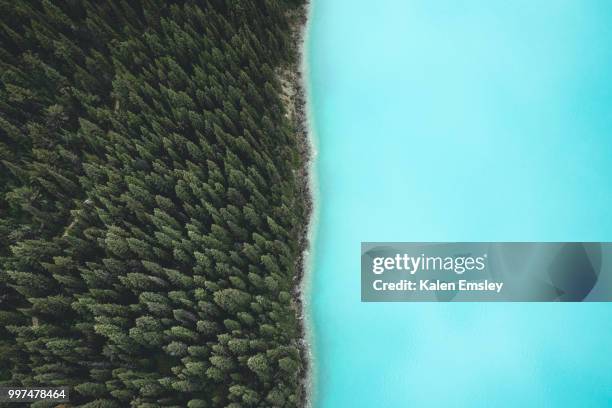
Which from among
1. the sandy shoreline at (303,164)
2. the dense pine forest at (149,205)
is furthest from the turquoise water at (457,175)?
the dense pine forest at (149,205)

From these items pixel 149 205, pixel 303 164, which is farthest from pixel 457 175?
pixel 149 205

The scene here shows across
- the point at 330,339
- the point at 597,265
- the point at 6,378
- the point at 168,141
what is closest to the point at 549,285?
the point at 597,265

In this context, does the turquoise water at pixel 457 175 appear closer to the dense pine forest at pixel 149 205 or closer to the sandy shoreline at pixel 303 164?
the sandy shoreline at pixel 303 164

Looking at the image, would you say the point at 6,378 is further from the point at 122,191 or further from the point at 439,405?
the point at 439,405

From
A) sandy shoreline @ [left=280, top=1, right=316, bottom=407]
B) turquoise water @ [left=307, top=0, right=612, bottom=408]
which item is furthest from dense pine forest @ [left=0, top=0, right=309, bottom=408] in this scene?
turquoise water @ [left=307, top=0, right=612, bottom=408]

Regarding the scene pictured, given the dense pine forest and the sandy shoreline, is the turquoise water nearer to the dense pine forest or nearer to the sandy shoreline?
the sandy shoreline

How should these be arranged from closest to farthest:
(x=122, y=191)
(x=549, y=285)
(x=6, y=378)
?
1. (x=6, y=378)
2. (x=122, y=191)
3. (x=549, y=285)

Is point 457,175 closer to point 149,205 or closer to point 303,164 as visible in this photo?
point 303,164
